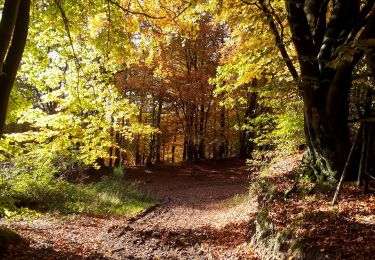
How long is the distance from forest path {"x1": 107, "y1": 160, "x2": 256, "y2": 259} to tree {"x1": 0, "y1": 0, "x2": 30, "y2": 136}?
3974mm

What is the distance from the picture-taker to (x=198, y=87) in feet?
80.8

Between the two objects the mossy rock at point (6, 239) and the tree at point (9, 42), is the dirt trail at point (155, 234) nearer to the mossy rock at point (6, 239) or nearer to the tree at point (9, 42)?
the mossy rock at point (6, 239)

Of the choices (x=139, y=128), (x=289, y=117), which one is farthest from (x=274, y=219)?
(x=139, y=128)

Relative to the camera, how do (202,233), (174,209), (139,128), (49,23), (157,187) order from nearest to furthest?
(49,23), (202,233), (139,128), (174,209), (157,187)

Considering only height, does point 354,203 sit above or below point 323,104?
below

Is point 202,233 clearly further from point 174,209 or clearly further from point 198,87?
point 198,87

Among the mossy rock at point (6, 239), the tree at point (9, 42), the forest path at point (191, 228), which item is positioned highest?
the tree at point (9, 42)

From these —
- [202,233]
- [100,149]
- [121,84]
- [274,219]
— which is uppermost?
[121,84]


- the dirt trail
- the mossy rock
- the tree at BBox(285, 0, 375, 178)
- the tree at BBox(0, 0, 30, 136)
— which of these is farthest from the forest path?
the tree at BBox(0, 0, 30, 136)

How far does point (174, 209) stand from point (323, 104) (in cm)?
757

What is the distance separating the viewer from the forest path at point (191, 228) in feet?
23.4

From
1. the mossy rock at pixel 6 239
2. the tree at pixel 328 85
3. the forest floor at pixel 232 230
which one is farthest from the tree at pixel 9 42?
the tree at pixel 328 85

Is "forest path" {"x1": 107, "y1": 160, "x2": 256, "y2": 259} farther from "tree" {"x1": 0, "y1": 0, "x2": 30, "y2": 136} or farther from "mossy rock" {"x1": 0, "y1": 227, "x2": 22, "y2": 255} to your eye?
"tree" {"x1": 0, "y1": 0, "x2": 30, "y2": 136}

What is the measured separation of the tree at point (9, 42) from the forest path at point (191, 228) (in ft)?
13.0
